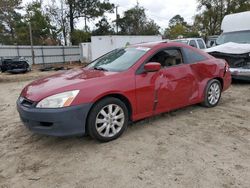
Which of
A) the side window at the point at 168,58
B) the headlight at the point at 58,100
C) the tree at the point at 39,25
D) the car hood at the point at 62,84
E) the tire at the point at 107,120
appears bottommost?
the tire at the point at 107,120

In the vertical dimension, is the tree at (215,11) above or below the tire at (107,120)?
above

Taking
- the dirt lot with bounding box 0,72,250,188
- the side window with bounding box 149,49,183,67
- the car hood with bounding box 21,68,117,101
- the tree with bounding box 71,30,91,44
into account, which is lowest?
the dirt lot with bounding box 0,72,250,188

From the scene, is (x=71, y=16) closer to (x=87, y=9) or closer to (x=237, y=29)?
(x=87, y=9)

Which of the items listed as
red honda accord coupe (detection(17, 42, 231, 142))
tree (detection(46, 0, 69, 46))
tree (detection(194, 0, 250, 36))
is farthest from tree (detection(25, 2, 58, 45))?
red honda accord coupe (detection(17, 42, 231, 142))

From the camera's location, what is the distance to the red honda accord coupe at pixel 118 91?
3637 millimetres

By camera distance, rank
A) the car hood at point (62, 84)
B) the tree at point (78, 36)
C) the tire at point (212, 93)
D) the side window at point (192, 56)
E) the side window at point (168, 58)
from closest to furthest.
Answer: the car hood at point (62, 84), the side window at point (168, 58), the side window at point (192, 56), the tire at point (212, 93), the tree at point (78, 36)

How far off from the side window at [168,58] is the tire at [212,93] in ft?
3.26

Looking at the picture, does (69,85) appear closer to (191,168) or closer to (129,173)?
(129,173)

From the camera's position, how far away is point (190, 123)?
15.6ft

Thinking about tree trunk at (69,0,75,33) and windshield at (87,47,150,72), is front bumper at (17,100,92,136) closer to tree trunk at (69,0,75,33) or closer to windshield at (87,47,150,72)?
windshield at (87,47,150,72)

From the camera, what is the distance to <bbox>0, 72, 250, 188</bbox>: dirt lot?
3020 mm

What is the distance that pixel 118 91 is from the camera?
13.1 feet

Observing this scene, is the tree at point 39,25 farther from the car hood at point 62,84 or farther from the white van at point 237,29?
the car hood at point 62,84

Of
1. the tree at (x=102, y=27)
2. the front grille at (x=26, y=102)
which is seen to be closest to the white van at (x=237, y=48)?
the front grille at (x=26, y=102)
